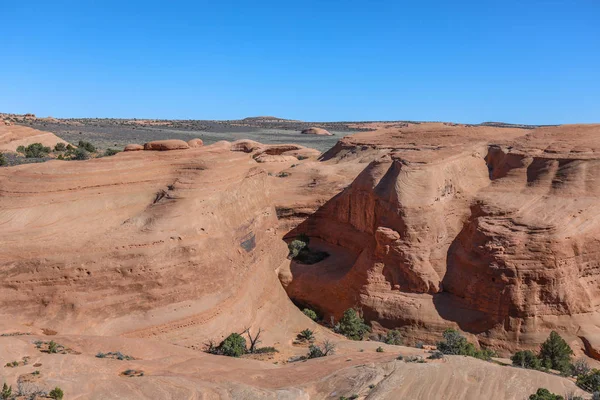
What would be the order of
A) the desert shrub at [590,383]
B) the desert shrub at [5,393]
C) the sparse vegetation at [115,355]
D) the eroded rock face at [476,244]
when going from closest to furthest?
the desert shrub at [5,393], the desert shrub at [590,383], the sparse vegetation at [115,355], the eroded rock face at [476,244]

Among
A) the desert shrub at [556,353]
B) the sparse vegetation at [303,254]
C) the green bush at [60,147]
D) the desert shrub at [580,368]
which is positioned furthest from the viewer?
the green bush at [60,147]

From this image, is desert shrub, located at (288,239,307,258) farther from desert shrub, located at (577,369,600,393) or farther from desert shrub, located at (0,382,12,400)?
desert shrub, located at (0,382,12,400)

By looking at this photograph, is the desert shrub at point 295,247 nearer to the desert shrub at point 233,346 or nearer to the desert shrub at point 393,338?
the desert shrub at point 393,338

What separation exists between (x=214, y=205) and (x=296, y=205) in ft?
30.4

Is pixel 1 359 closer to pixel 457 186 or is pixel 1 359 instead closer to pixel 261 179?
pixel 261 179

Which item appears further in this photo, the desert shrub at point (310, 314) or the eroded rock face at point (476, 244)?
the desert shrub at point (310, 314)

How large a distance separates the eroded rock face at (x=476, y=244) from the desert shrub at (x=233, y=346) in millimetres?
6274

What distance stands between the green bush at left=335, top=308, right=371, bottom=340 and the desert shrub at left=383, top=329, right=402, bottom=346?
928mm

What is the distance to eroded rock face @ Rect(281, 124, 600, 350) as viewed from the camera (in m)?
17.8

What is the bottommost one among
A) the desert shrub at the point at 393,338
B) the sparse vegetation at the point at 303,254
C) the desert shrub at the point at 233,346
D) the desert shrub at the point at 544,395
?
the desert shrub at the point at 393,338

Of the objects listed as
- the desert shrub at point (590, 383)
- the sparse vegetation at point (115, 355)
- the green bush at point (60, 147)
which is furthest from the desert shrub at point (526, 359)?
the green bush at point (60, 147)

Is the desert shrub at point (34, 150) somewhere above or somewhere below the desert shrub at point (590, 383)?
above

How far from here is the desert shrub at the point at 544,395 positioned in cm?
1001

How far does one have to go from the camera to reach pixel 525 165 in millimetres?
21656
